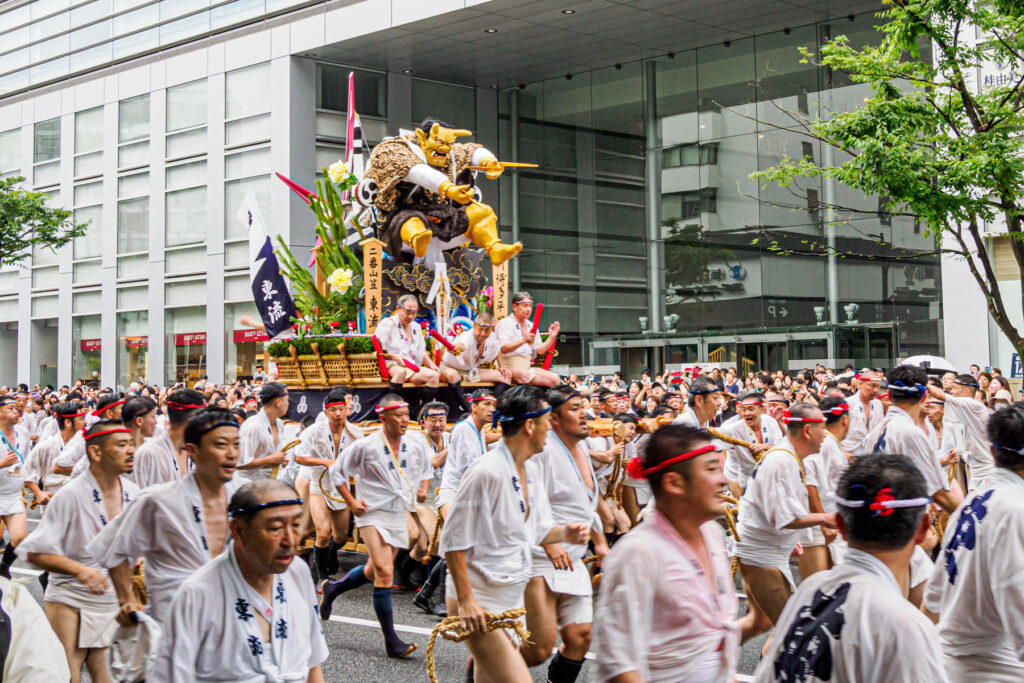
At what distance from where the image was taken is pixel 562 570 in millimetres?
5617

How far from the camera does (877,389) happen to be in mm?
11336

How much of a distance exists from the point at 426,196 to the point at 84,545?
30.4ft

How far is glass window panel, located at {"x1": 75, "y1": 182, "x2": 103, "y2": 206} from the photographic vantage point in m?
35.4

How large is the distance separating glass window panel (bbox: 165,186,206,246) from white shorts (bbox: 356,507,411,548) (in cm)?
2565

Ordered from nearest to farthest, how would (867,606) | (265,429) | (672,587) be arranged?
(867,606)
(672,587)
(265,429)

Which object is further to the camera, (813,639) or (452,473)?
(452,473)

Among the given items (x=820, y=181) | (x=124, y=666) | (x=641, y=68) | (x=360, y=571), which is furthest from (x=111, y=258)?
(x=124, y=666)

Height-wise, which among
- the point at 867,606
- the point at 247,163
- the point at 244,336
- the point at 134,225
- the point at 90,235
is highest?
the point at 247,163

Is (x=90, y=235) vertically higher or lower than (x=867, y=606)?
higher

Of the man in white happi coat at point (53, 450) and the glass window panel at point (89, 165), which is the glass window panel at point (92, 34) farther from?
the man in white happi coat at point (53, 450)

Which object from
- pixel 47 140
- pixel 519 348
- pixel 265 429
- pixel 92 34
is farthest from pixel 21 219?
pixel 265 429

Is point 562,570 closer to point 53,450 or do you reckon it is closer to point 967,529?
point 967,529

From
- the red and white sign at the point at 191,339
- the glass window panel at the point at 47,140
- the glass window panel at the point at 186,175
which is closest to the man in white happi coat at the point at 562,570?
the red and white sign at the point at 191,339

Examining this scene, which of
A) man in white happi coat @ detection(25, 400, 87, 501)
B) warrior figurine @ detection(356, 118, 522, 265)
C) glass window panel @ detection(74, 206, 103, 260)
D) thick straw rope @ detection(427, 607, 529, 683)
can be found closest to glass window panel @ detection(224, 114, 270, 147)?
glass window panel @ detection(74, 206, 103, 260)
